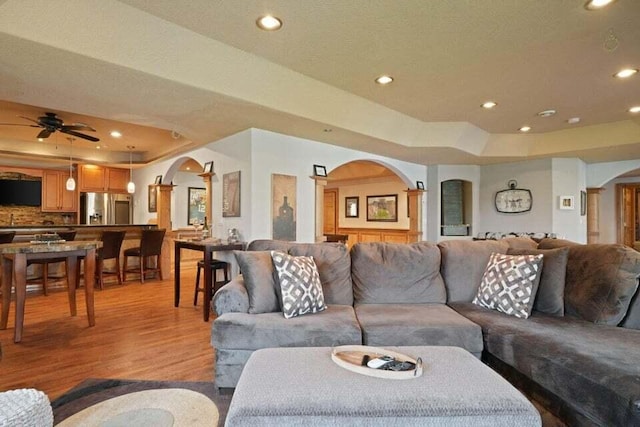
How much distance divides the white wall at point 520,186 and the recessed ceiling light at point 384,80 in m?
4.12

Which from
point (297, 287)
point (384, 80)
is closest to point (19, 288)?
point (297, 287)

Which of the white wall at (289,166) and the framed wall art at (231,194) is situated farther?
the framed wall art at (231,194)

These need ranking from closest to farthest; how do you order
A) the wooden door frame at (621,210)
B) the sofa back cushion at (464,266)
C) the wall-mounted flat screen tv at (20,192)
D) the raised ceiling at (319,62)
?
the raised ceiling at (319,62)
the sofa back cushion at (464,266)
the wall-mounted flat screen tv at (20,192)
the wooden door frame at (621,210)

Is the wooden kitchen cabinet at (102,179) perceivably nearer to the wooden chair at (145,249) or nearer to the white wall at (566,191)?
the wooden chair at (145,249)

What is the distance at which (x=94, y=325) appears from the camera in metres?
3.49

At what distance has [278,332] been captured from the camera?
2.15 meters

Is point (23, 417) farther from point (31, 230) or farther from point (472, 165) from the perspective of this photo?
point (472, 165)

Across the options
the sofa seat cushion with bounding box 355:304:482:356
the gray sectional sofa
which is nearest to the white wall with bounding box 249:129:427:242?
the gray sectional sofa

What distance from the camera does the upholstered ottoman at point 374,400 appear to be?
4.01 ft

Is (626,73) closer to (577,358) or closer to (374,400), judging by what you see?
(577,358)

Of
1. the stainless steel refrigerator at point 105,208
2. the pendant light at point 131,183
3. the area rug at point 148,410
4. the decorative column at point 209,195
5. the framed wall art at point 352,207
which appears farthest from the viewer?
the framed wall art at point 352,207

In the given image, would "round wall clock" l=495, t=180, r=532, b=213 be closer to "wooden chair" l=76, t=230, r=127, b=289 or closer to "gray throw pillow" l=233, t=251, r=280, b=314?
"gray throw pillow" l=233, t=251, r=280, b=314

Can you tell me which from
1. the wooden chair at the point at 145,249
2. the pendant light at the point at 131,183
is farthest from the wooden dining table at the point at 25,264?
the pendant light at the point at 131,183

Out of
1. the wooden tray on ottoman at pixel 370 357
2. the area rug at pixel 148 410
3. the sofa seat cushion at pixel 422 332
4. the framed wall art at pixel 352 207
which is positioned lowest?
the area rug at pixel 148 410
